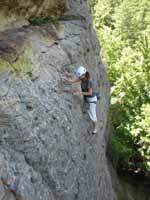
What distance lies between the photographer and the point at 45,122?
471 inches

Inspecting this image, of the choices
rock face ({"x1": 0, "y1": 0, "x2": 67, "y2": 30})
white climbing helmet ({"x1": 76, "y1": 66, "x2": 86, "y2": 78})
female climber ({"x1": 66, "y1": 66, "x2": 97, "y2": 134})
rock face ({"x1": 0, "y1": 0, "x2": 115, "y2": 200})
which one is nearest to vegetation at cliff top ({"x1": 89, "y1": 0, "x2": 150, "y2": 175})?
female climber ({"x1": 66, "y1": 66, "x2": 97, "y2": 134})

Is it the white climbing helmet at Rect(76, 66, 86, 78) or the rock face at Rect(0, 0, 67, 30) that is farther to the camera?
the white climbing helmet at Rect(76, 66, 86, 78)

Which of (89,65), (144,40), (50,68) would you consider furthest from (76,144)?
(144,40)

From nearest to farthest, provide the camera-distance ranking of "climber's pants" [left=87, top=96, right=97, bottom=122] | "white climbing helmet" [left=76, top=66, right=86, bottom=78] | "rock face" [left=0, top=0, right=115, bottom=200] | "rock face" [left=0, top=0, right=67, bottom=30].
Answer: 1. "rock face" [left=0, top=0, right=115, bottom=200]
2. "rock face" [left=0, top=0, right=67, bottom=30]
3. "white climbing helmet" [left=76, top=66, right=86, bottom=78]
4. "climber's pants" [left=87, top=96, right=97, bottom=122]

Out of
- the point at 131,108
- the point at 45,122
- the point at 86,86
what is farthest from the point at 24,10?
the point at 131,108

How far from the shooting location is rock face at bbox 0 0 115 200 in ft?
35.2

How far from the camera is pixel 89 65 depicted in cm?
1728

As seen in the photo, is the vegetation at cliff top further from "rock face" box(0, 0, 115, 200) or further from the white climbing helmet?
the white climbing helmet

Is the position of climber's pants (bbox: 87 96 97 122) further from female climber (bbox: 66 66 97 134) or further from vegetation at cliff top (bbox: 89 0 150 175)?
vegetation at cliff top (bbox: 89 0 150 175)

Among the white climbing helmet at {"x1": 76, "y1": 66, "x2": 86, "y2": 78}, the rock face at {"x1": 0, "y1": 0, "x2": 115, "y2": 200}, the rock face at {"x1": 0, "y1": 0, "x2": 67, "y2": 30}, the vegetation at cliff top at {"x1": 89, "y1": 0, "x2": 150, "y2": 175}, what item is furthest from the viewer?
the vegetation at cliff top at {"x1": 89, "y1": 0, "x2": 150, "y2": 175}

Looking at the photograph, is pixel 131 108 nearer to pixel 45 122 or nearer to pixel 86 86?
pixel 86 86

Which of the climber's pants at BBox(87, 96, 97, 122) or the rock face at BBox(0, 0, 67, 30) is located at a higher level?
the rock face at BBox(0, 0, 67, 30)

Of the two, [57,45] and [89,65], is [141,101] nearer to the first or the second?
[89,65]

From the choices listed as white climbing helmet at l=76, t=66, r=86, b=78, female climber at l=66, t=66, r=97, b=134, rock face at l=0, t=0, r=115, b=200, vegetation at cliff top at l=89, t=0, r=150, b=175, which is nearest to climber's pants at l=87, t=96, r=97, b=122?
female climber at l=66, t=66, r=97, b=134
